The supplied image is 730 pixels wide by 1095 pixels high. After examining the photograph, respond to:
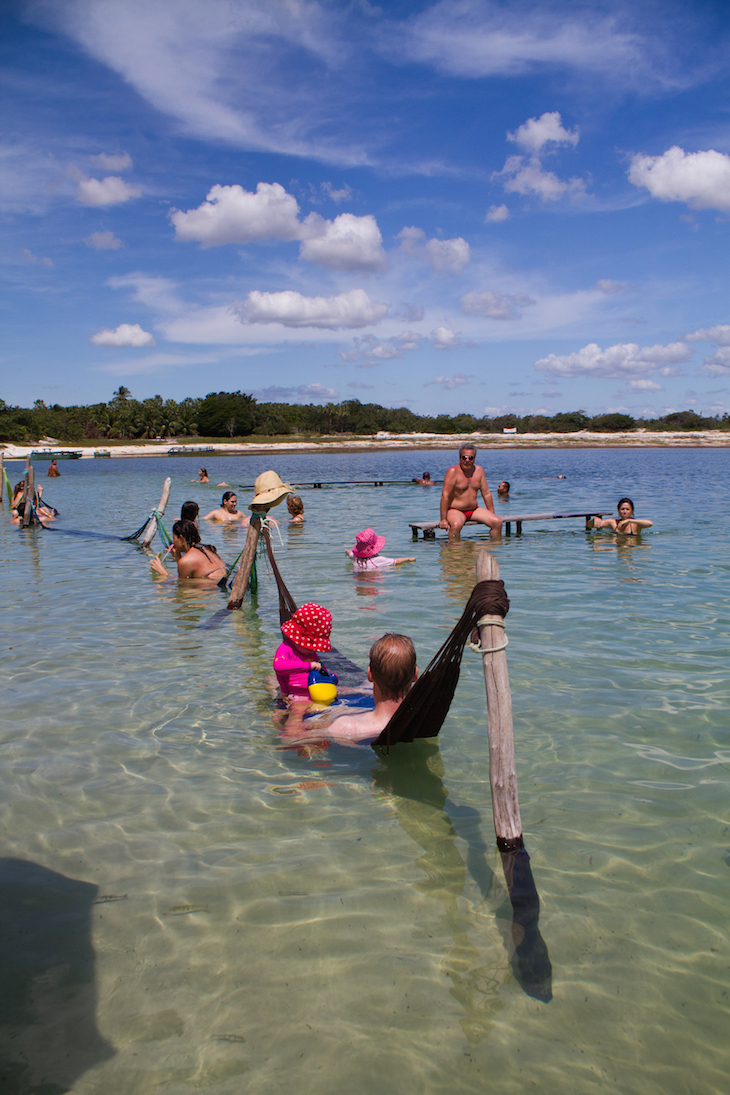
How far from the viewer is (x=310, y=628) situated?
16.2 ft

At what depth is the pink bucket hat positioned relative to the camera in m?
4.93

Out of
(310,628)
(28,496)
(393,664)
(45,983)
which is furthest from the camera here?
(28,496)

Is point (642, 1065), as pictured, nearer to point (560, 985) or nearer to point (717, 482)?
point (560, 985)

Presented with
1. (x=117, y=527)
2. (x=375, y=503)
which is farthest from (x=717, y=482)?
(x=117, y=527)

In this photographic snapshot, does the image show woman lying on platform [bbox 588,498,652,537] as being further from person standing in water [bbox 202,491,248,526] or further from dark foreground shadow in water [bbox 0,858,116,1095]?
dark foreground shadow in water [bbox 0,858,116,1095]

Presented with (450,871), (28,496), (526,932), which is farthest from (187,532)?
(28,496)

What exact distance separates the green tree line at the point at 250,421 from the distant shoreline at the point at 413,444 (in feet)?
20.7

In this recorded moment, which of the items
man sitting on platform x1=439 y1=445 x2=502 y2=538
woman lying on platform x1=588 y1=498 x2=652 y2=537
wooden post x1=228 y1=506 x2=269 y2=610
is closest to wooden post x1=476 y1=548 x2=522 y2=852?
wooden post x1=228 y1=506 x2=269 y2=610

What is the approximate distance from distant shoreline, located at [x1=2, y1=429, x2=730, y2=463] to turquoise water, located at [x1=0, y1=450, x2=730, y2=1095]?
6393 centimetres

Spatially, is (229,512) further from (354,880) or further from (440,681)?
(354,880)

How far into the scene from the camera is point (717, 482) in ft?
97.0

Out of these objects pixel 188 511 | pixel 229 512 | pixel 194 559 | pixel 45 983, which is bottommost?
pixel 45 983

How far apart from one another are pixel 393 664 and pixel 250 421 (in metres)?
100

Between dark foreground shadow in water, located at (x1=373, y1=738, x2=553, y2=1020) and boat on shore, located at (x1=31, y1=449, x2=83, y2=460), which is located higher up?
boat on shore, located at (x1=31, y1=449, x2=83, y2=460)
